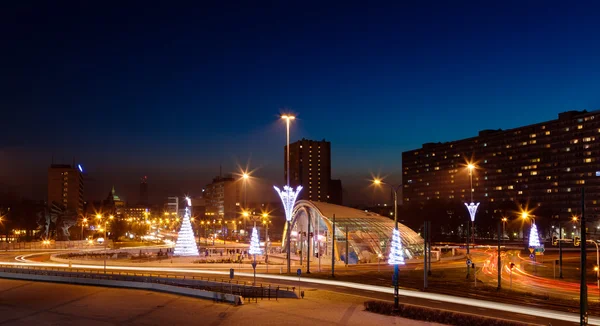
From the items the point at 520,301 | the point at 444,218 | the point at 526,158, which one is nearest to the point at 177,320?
the point at 520,301

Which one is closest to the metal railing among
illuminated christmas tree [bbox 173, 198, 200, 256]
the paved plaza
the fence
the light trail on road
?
the paved plaza

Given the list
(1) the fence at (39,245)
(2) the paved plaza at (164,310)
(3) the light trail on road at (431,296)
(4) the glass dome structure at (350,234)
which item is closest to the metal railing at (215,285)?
(2) the paved plaza at (164,310)

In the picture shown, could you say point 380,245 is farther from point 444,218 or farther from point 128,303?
point 444,218

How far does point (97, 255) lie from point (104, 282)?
3753 centimetres

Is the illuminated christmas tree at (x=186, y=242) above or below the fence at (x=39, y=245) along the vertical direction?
above

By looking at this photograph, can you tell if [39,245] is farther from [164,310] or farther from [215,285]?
[164,310]

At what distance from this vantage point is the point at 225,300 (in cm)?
3869

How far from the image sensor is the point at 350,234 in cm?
7494

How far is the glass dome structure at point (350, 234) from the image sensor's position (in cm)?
7225

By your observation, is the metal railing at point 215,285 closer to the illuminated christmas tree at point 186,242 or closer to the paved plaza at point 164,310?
the paved plaza at point 164,310

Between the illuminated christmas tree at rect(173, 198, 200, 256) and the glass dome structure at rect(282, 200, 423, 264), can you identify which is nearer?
the glass dome structure at rect(282, 200, 423, 264)

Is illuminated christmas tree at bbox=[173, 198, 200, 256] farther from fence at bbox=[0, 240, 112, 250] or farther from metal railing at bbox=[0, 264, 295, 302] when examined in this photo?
fence at bbox=[0, 240, 112, 250]

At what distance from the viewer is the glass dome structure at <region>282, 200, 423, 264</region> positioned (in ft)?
237

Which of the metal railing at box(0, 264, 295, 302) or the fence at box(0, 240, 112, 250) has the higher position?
the metal railing at box(0, 264, 295, 302)
